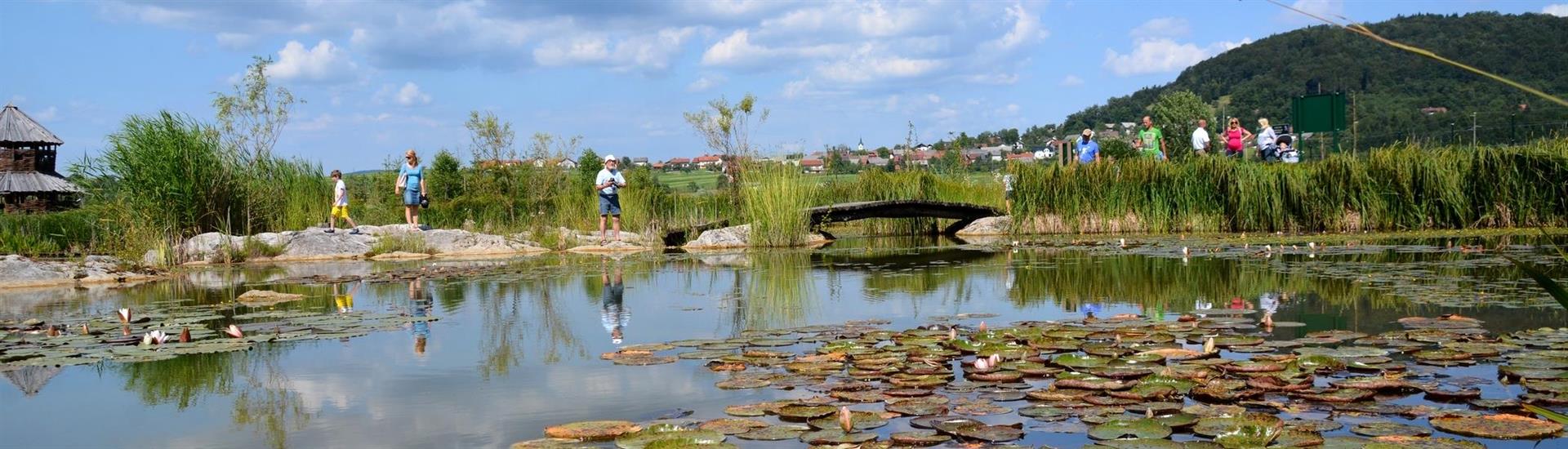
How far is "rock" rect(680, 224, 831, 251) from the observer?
1758cm

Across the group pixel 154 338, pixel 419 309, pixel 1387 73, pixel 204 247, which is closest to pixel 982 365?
pixel 154 338

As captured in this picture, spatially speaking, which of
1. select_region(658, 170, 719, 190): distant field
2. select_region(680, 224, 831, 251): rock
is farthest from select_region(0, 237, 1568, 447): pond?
select_region(658, 170, 719, 190): distant field

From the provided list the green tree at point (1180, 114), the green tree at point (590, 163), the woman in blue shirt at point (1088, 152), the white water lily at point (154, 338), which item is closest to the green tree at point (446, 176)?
the green tree at point (590, 163)

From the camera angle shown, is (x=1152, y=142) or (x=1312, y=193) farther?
(x=1152, y=142)

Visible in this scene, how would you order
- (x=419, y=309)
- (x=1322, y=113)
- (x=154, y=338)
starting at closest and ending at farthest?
(x=154, y=338) → (x=419, y=309) → (x=1322, y=113)

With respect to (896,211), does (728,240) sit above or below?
below

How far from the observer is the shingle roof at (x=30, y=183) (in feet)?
126

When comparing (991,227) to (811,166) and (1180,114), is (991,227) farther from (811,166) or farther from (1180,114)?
(1180,114)

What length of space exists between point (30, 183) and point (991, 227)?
1370 inches

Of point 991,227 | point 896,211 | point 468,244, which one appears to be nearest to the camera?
point 468,244

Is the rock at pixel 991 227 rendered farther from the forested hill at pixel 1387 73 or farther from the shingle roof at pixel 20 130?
the forested hill at pixel 1387 73

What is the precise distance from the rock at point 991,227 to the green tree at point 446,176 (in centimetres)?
1376

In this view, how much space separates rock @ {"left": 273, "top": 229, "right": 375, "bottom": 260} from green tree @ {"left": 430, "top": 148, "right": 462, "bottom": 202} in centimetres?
1064

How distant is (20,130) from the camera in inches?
1575
